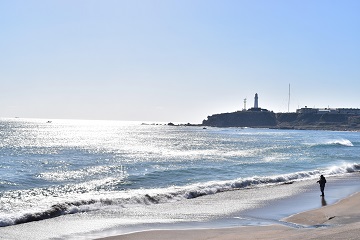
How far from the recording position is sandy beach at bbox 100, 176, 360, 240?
14.5 m

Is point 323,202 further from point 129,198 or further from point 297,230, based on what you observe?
point 129,198

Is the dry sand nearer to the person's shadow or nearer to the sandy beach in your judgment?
the sandy beach

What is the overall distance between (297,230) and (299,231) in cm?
41

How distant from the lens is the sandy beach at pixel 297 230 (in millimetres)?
14477

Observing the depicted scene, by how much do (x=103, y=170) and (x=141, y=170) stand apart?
349 cm

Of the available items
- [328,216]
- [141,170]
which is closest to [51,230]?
[328,216]

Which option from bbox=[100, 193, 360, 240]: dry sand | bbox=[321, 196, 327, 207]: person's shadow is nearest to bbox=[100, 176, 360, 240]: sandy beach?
bbox=[100, 193, 360, 240]: dry sand

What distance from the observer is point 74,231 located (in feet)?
58.4

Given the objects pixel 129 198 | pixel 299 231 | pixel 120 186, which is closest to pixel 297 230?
pixel 299 231

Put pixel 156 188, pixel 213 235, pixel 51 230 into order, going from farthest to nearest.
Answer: pixel 156 188 → pixel 51 230 → pixel 213 235

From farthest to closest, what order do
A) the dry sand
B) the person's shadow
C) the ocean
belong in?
the person's shadow → the ocean → the dry sand

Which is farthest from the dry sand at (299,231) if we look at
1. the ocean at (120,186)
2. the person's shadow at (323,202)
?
the ocean at (120,186)

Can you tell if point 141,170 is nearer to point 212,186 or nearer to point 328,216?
point 212,186

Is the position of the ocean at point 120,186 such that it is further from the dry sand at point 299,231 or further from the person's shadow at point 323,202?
the person's shadow at point 323,202
